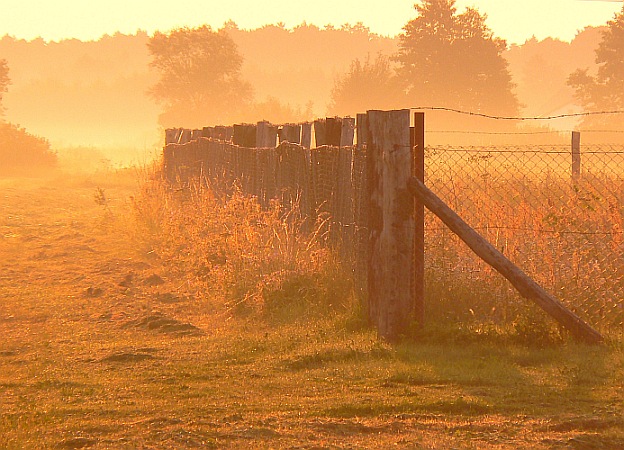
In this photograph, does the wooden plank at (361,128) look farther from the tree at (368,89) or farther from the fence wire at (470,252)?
the tree at (368,89)

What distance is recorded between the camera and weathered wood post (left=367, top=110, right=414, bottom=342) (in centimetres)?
694

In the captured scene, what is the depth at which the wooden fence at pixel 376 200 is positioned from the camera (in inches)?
273

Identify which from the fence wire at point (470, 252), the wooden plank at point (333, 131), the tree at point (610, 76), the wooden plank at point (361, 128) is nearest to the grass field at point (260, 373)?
the fence wire at point (470, 252)

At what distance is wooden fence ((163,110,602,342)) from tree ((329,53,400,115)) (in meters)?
34.4

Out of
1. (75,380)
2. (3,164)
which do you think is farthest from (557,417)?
(3,164)

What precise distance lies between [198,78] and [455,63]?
14.8 metres

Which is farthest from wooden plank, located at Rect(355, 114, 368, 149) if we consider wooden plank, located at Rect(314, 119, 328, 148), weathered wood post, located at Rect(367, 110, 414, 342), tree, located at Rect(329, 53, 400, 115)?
tree, located at Rect(329, 53, 400, 115)

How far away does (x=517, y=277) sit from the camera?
649 cm

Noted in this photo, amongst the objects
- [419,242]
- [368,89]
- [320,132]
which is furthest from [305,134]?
[368,89]

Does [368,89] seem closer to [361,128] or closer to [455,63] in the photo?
[455,63]

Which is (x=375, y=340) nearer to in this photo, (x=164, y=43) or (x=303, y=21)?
(x=164, y=43)

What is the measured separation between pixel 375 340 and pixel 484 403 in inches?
64.4

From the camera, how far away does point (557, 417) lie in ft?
17.3

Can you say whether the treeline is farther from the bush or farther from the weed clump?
the weed clump
